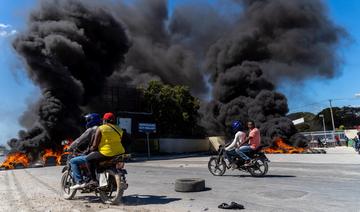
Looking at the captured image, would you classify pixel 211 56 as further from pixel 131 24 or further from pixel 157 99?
pixel 131 24

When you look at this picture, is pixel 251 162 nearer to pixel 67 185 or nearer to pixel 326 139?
pixel 67 185

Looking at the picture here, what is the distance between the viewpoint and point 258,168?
11.8 m

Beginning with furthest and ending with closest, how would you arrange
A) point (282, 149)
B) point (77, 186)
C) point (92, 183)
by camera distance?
point (282, 149) → point (77, 186) → point (92, 183)

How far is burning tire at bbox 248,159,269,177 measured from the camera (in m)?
11.8

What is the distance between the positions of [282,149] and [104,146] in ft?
94.0

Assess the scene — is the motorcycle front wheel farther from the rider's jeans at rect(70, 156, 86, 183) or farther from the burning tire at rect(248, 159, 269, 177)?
the rider's jeans at rect(70, 156, 86, 183)

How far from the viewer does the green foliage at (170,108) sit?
170 feet

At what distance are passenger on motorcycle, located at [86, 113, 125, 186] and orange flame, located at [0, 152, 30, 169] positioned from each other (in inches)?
890

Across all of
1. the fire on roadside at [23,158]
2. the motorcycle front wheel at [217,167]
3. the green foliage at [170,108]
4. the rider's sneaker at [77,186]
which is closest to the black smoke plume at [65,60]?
the fire on roadside at [23,158]

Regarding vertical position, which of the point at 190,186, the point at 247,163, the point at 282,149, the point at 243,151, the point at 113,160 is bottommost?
the point at 190,186

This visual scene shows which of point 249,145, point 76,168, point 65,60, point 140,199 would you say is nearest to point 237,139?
point 249,145

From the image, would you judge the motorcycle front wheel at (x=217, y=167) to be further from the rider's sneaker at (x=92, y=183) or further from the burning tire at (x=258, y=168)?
the rider's sneaker at (x=92, y=183)

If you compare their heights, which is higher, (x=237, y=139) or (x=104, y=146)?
(x=237, y=139)

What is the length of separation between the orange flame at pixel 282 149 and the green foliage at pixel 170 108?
1857 centimetres
